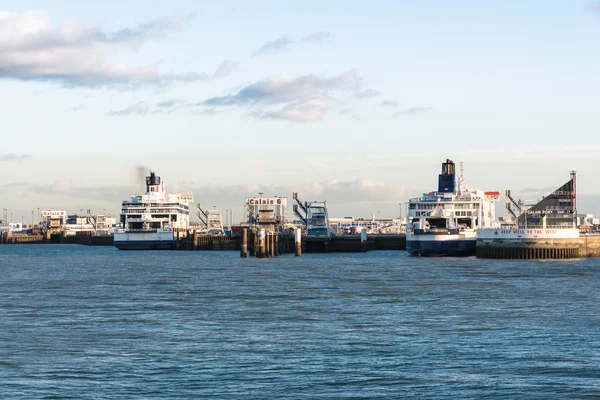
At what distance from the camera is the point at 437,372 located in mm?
28891

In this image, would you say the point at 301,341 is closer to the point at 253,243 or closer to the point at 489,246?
the point at 489,246

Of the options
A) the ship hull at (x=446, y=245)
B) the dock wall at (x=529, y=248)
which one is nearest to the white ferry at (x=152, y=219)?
A: the ship hull at (x=446, y=245)

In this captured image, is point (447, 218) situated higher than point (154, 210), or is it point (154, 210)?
point (154, 210)

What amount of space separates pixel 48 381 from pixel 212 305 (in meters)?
20.9

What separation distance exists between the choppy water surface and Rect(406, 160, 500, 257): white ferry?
4842 centimetres

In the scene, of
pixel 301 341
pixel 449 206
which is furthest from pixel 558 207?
pixel 301 341

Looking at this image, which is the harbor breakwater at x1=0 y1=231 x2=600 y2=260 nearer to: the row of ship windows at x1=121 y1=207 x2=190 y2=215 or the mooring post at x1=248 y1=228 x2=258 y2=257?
the row of ship windows at x1=121 y1=207 x2=190 y2=215

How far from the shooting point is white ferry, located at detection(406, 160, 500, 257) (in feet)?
366

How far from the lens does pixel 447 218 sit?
117312 millimetres

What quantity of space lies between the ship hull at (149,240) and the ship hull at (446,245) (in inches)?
2077

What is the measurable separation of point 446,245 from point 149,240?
58.8 meters

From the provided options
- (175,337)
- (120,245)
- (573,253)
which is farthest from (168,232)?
(175,337)

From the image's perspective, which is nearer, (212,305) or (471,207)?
(212,305)

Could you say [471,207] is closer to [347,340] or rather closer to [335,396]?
[347,340]
